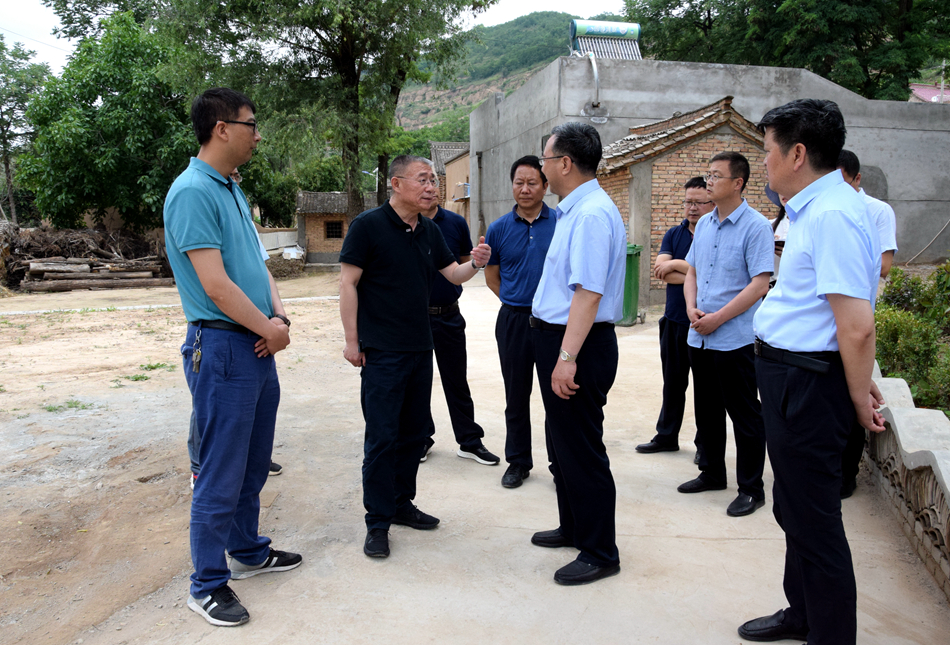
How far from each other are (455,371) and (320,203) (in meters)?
30.3

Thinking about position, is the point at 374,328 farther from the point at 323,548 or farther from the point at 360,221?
the point at 323,548

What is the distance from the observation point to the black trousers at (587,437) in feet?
9.45

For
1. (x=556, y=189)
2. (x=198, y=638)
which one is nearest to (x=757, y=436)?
(x=556, y=189)

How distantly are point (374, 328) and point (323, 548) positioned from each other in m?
1.15

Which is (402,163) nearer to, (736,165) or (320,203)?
(736,165)

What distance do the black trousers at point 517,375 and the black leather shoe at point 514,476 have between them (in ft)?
0.10

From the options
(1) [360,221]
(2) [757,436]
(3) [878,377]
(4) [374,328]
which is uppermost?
(1) [360,221]

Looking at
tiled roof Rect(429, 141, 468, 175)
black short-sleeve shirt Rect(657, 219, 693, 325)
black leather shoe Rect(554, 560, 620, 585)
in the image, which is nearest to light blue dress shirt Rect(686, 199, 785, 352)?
black short-sleeve shirt Rect(657, 219, 693, 325)

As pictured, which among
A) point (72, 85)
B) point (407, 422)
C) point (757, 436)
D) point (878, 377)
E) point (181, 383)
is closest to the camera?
point (407, 422)

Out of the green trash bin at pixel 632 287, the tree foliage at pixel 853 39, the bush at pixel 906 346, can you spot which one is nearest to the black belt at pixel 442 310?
the bush at pixel 906 346

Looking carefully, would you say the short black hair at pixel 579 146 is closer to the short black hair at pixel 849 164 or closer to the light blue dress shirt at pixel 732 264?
the light blue dress shirt at pixel 732 264

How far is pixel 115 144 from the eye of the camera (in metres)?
22.4

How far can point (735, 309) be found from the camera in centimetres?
369

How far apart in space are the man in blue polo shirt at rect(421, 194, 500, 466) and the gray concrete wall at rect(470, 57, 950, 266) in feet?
27.8
